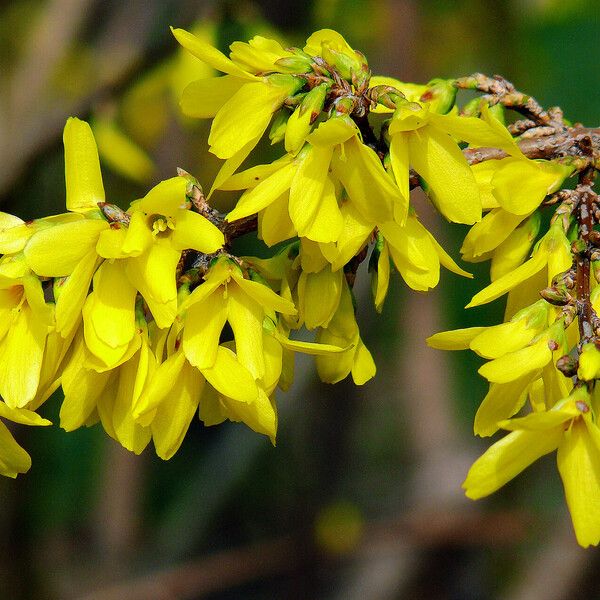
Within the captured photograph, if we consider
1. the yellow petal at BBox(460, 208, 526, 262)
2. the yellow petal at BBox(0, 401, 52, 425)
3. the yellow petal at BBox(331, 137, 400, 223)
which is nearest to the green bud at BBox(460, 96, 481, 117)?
the yellow petal at BBox(460, 208, 526, 262)

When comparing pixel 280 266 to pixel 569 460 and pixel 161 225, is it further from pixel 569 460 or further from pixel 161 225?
pixel 569 460

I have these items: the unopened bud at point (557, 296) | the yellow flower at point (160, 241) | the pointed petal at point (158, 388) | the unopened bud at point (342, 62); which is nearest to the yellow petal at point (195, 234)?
the yellow flower at point (160, 241)

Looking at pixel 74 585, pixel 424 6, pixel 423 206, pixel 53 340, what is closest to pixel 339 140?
pixel 53 340

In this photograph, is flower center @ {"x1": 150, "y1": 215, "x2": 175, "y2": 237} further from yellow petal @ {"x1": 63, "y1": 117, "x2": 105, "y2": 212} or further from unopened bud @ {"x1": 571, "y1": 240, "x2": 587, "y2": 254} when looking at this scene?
unopened bud @ {"x1": 571, "y1": 240, "x2": 587, "y2": 254}

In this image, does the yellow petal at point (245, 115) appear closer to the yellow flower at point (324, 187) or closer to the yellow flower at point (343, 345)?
the yellow flower at point (324, 187)

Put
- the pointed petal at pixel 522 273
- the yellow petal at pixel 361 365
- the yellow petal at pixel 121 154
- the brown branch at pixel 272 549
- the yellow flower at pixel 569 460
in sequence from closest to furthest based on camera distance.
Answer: the yellow flower at pixel 569 460 → the pointed petal at pixel 522 273 → the yellow petal at pixel 361 365 → the yellow petal at pixel 121 154 → the brown branch at pixel 272 549

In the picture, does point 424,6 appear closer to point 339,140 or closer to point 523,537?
point 523,537
